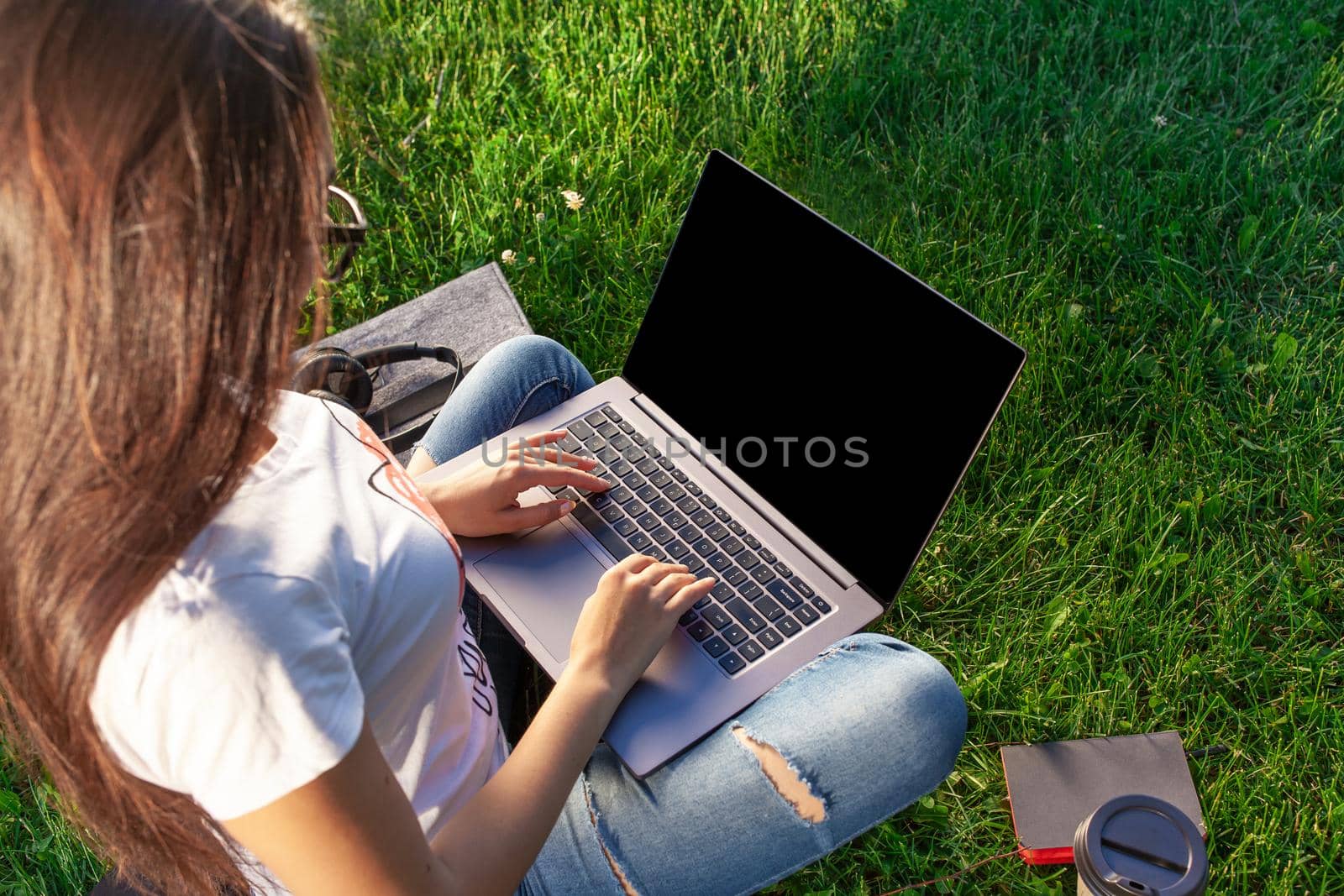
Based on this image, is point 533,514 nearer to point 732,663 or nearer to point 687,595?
point 687,595

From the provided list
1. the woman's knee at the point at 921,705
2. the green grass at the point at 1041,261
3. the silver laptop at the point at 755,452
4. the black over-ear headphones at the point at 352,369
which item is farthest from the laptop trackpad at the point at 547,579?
the green grass at the point at 1041,261

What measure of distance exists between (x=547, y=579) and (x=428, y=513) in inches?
16.1

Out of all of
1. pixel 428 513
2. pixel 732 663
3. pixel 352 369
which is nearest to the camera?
pixel 428 513

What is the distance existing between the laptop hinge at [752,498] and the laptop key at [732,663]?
0.78 feet

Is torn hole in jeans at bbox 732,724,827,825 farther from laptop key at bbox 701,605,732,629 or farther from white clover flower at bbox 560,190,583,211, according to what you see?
white clover flower at bbox 560,190,583,211

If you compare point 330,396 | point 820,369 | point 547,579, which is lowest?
point 330,396

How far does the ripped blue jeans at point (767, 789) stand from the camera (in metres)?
1.56

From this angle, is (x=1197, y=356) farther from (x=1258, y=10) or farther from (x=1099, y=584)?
(x=1258, y=10)

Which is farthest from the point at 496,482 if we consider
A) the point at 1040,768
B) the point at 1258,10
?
the point at 1258,10

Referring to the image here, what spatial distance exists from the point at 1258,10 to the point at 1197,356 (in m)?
1.50

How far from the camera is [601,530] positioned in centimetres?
196

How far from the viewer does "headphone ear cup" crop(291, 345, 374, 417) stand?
241 centimetres

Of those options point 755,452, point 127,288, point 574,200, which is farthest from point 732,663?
A: point 574,200

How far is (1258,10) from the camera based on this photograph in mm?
3453
